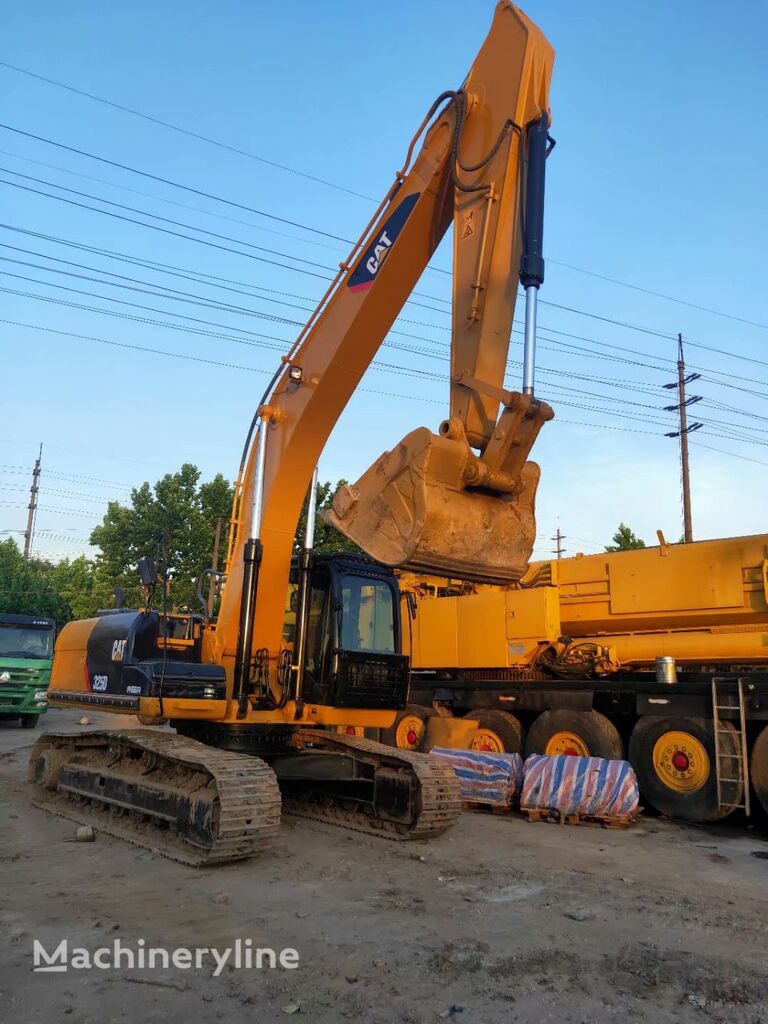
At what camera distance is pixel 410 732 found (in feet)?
42.4

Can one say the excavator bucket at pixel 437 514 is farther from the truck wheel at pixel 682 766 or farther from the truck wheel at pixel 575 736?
the truck wheel at pixel 575 736

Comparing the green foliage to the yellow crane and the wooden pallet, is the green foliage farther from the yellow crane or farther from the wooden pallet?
the wooden pallet

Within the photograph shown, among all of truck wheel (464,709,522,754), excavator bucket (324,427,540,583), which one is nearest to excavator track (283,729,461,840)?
excavator bucket (324,427,540,583)

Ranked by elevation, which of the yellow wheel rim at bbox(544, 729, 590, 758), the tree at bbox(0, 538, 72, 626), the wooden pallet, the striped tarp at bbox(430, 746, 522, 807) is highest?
the tree at bbox(0, 538, 72, 626)

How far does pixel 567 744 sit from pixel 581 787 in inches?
67.4

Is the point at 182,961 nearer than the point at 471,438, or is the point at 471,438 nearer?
the point at 182,961

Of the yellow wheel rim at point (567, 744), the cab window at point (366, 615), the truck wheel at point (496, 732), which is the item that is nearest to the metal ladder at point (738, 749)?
the yellow wheel rim at point (567, 744)

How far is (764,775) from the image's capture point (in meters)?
8.72

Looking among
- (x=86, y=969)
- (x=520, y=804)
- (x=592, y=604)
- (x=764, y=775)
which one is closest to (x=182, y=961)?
(x=86, y=969)

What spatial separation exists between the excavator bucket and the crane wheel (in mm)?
4810

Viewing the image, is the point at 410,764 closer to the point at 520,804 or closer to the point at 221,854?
the point at 221,854

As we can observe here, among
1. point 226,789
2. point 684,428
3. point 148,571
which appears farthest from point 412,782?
point 684,428

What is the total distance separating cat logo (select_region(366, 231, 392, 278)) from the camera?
7086mm

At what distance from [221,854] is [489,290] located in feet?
15.9
